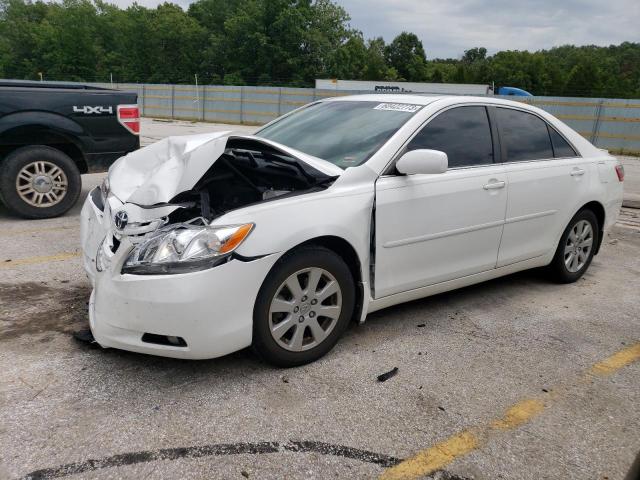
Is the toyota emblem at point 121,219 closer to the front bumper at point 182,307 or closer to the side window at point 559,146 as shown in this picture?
the front bumper at point 182,307

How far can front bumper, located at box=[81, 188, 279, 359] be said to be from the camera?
8.92ft

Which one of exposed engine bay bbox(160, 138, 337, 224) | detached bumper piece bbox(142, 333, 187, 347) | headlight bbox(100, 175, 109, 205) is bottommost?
detached bumper piece bbox(142, 333, 187, 347)

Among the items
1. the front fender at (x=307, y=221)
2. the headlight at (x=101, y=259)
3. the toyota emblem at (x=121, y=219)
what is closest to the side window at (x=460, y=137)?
the front fender at (x=307, y=221)

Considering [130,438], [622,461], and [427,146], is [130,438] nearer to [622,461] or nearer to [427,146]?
[622,461]

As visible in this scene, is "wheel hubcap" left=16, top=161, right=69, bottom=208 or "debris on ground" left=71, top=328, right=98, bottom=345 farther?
"wheel hubcap" left=16, top=161, right=69, bottom=208


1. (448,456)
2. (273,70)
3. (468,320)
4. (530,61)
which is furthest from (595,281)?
(530,61)

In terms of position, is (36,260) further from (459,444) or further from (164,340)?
(459,444)

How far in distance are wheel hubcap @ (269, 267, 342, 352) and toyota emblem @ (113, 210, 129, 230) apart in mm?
935

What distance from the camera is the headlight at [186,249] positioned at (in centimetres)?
276

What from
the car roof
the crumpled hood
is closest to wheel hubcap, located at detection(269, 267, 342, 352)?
the crumpled hood

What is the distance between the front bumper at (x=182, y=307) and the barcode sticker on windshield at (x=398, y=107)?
157 centimetres

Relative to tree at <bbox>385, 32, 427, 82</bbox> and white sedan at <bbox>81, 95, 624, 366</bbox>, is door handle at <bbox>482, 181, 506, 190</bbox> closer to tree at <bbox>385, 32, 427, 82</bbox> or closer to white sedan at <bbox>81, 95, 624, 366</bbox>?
white sedan at <bbox>81, 95, 624, 366</bbox>

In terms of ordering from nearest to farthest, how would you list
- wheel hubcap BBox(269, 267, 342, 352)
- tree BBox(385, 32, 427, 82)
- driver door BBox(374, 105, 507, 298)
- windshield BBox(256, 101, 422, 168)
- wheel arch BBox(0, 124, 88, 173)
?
wheel hubcap BBox(269, 267, 342, 352) → driver door BBox(374, 105, 507, 298) → windshield BBox(256, 101, 422, 168) → wheel arch BBox(0, 124, 88, 173) → tree BBox(385, 32, 427, 82)

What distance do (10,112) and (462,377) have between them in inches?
212
